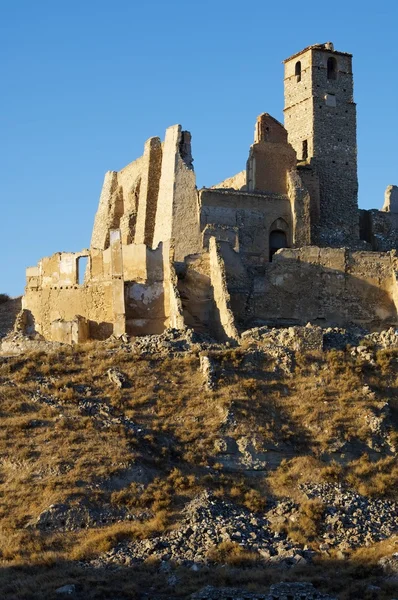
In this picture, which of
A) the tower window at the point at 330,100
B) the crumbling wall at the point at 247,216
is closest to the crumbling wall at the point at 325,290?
the crumbling wall at the point at 247,216

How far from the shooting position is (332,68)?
122 feet

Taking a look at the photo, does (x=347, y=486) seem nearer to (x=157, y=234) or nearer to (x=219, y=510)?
(x=219, y=510)

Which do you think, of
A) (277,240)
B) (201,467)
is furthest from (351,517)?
(277,240)

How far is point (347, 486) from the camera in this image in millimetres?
21812

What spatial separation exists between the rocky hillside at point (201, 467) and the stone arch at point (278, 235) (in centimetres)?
837

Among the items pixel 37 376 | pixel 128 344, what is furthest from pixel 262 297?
pixel 37 376

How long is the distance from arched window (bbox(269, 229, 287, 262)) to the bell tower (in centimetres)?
176

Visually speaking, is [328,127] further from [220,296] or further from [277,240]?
[220,296]

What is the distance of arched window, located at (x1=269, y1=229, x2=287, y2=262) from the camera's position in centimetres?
3328

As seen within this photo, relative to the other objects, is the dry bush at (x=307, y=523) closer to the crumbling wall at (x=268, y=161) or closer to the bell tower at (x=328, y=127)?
the crumbling wall at (x=268, y=161)

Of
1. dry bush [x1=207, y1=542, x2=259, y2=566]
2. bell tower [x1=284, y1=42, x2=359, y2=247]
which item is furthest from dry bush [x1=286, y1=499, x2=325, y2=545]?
bell tower [x1=284, y1=42, x2=359, y2=247]

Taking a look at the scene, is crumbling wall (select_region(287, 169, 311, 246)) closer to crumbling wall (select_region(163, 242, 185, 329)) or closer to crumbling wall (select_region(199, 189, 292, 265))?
crumbling wall (select_region(199, 189, 292, 265))

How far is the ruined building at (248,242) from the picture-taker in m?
28.2

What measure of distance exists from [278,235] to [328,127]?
4751 millimetres
